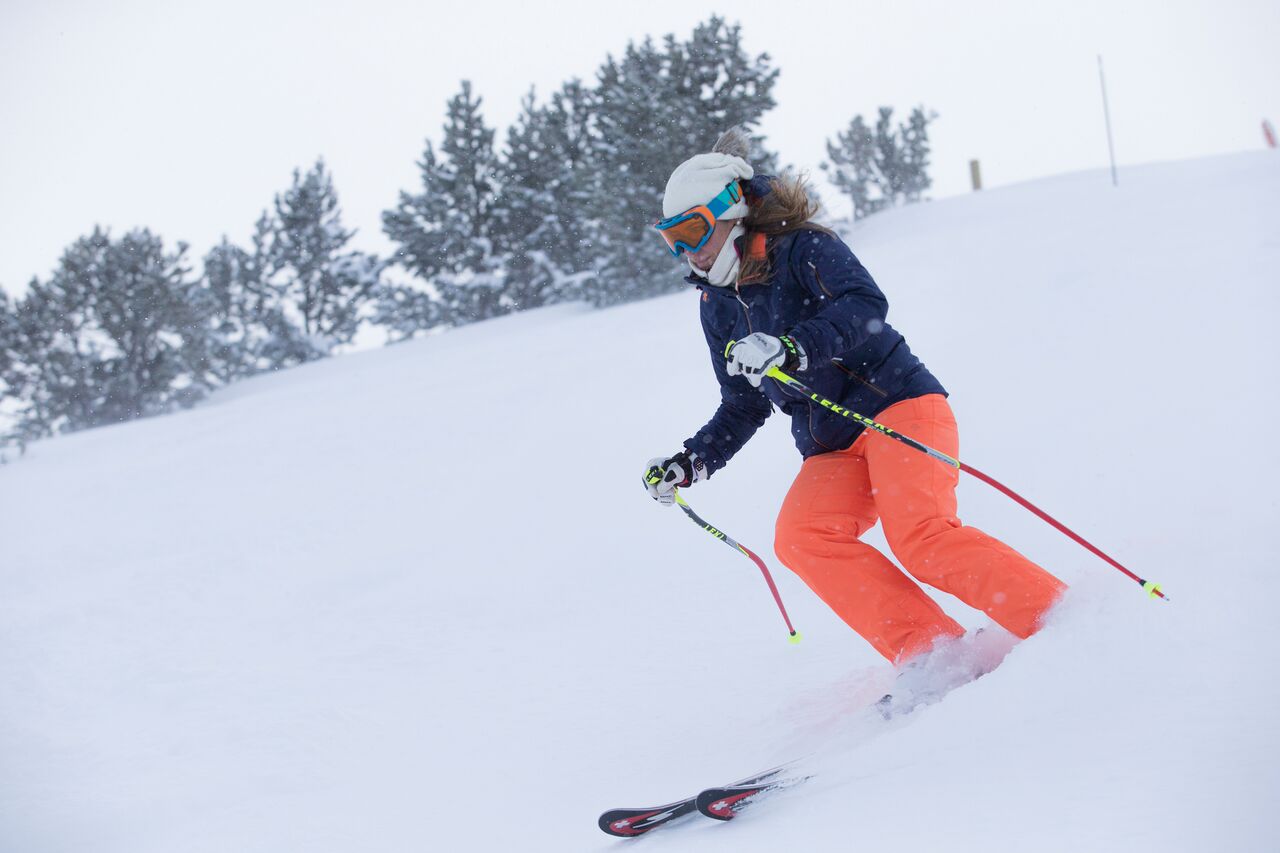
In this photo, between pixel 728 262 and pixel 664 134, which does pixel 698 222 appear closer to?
pixel 728 262

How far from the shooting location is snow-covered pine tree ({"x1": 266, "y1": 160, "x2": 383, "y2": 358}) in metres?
31.6

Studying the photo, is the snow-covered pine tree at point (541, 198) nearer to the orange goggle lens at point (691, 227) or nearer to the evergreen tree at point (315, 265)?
the evergreen tree at point (315, 265)

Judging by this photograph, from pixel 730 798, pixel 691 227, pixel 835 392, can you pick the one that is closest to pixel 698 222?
pixel 691 227

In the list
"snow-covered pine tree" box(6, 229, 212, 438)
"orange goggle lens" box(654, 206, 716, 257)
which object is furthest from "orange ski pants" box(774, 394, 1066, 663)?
"snow-covered pine tree" box(6, 229, 212, 438)

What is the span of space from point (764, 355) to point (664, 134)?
21.0 meters

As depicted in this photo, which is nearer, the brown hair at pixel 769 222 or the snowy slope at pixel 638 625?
the snowy slope at pixel 638 625

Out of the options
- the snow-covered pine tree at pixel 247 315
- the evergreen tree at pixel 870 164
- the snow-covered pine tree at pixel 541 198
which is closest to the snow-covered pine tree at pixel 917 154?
the evergreen tree at pixel 870 164

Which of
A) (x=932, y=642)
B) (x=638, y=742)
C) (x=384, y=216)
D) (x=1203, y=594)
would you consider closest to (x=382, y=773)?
(x=638, y=742)

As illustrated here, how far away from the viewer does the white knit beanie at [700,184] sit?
267 centimetres

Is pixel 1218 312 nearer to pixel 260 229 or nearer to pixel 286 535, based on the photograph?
pixel 286 535

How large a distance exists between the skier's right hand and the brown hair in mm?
696

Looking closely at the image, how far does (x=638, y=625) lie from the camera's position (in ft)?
14.0

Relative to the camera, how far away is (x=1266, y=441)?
4.16 m

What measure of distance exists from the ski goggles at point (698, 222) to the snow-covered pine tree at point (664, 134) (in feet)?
61.4
